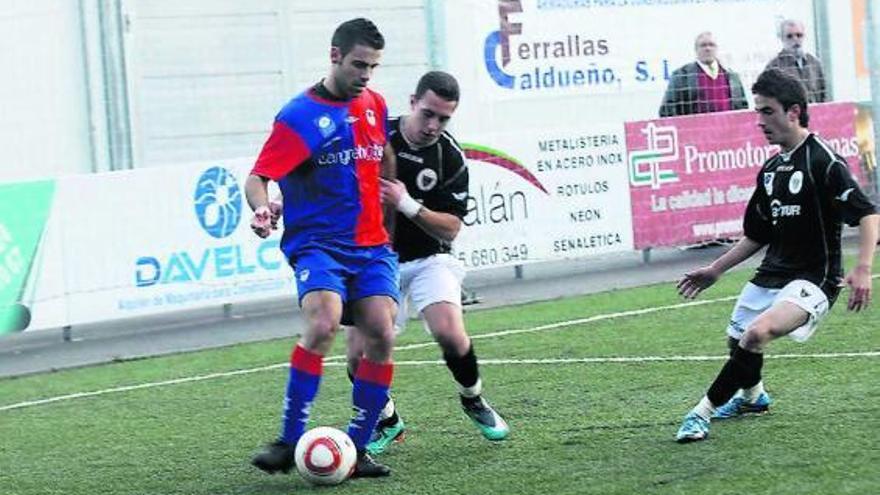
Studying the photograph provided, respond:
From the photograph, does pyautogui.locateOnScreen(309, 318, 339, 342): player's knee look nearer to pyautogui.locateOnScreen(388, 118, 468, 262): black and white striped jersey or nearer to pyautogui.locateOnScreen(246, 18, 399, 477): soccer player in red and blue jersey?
pyautogui.locateOnScreen(246, 18, 399, 477): soccer player in red and blue jersey

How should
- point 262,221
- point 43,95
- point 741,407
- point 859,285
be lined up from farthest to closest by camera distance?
point 43,95
point 741,407
point 859,285
point 262,221

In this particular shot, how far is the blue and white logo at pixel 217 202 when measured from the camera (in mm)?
14828

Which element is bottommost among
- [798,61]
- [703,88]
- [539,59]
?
[703,88]

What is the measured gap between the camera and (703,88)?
58.8 feet

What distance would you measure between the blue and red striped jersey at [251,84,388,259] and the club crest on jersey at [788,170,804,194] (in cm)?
188

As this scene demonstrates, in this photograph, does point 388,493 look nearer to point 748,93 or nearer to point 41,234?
point 41,234

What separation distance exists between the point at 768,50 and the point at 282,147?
12.5 meters

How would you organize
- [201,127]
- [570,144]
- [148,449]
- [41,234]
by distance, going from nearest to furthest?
[148,449] < [41,234] < [570,144] < [201,127]

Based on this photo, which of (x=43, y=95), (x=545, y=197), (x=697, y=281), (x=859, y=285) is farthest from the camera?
(x=43, y=95)

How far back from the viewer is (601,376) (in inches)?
411

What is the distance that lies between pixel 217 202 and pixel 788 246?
7.28 m

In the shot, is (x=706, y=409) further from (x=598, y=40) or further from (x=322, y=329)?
(x=598, y=40)

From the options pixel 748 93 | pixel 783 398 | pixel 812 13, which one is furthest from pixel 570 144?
pixel 783 398

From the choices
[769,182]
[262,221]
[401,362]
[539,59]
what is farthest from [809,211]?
[539,59]
